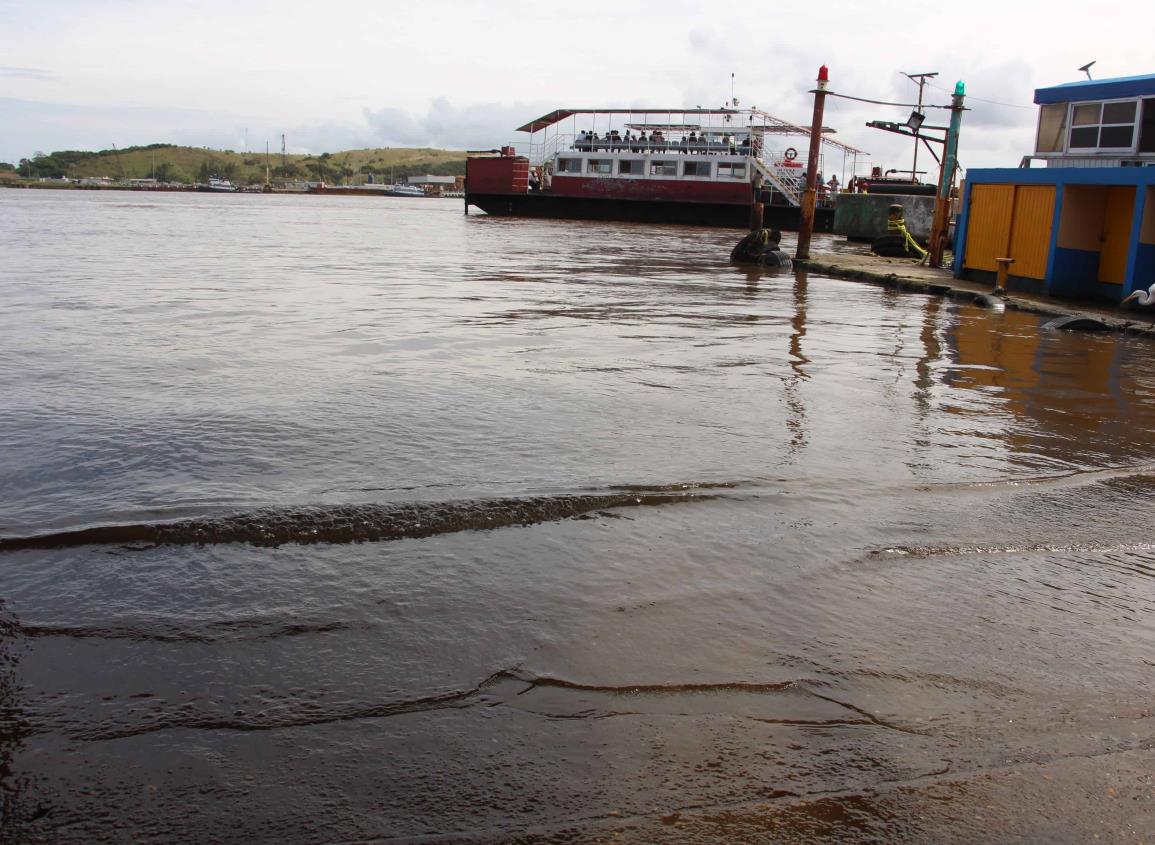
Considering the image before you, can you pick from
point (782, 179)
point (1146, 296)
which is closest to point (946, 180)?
point (1146, 296)

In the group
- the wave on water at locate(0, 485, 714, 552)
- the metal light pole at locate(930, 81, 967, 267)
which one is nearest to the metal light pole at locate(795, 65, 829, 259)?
the metal light pole at locate(930, 81, 967, 267)

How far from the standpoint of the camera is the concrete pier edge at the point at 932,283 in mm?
13898

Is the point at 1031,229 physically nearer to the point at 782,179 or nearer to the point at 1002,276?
the point at 1002,276

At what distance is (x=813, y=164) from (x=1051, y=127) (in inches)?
202

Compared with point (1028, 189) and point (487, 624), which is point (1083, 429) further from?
point (1028, 189)

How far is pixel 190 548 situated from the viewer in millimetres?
4359

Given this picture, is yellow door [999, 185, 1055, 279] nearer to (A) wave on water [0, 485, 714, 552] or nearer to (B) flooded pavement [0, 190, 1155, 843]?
(B) flooded pavement [0, 190, 1155, 843]

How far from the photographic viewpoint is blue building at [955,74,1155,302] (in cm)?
1548

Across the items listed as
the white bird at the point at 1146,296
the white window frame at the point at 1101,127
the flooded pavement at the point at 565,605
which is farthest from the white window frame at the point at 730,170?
the flooded pavement at the point at 565,605

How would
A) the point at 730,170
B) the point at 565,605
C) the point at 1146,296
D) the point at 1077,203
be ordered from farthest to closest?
the point at 730,170, the point at 1077,203, the point at 1146,296, the point at 565,605

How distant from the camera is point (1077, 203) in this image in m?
16.6

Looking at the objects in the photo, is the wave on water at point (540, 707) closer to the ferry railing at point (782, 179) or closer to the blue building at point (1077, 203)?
the blue building at point (1077, 203)

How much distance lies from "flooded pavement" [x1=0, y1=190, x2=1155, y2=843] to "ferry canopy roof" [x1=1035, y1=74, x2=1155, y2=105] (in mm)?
12779

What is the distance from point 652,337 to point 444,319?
2.77 meters
